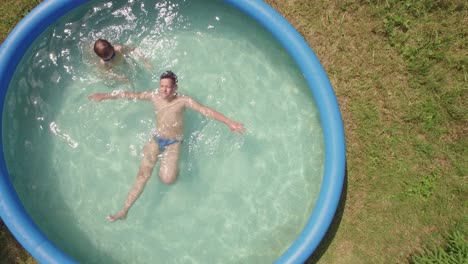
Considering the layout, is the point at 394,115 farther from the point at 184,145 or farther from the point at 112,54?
the point at 112,54

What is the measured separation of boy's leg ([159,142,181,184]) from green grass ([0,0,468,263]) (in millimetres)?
1593

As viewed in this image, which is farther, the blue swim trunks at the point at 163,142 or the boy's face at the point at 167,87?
the blue swim trunks at the point at 163,142

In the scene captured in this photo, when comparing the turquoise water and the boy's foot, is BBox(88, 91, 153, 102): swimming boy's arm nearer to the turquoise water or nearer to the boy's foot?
the turquoise water

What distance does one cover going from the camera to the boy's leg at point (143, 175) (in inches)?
177

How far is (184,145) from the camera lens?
4.61 metres

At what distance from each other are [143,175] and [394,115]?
262cm

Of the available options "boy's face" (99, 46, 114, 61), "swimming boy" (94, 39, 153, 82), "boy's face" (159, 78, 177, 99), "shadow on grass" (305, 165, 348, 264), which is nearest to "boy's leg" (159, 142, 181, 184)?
"boy's face" (159, 78, 177, 99)

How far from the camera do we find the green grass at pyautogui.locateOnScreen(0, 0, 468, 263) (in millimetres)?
4434

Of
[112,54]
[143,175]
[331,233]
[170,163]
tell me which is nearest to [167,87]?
[112,54]

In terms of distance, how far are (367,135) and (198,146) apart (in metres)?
1.72

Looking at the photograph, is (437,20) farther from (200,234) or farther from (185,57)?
(200,234)

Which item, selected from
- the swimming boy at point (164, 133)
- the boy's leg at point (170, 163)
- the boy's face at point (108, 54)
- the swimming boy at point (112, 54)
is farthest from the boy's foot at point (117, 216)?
the boy's face at point (108, 54)

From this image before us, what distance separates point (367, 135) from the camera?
14.8ft

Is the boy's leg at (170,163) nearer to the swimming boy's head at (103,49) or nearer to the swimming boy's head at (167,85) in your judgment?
the swimming boy's head at (167,85)
